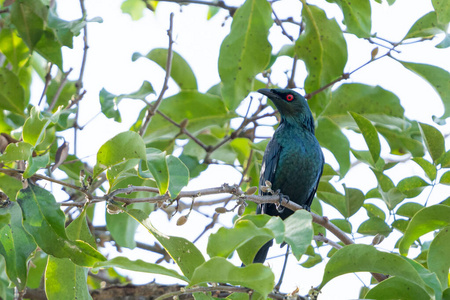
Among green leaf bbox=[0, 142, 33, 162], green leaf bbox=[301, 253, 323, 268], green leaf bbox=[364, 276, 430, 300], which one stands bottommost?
green leaf bbox=[301, 253, 323, 268]

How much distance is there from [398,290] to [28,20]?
3208 mm

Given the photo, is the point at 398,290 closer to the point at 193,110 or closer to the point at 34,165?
the point at 34,165

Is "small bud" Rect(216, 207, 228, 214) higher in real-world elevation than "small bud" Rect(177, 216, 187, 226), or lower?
higher

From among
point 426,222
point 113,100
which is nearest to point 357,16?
point 426,222

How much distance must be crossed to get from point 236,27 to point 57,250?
203cm

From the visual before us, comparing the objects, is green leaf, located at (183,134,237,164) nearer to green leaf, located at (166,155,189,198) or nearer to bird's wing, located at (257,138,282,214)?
bird's wing, located at (257,138,282,214)

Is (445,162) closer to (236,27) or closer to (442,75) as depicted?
(442,75)

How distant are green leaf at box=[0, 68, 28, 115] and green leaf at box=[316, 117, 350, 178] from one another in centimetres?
231

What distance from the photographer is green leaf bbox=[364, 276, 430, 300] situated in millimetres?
2678

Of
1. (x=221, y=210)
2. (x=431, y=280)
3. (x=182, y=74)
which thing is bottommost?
(x=431, y=280)

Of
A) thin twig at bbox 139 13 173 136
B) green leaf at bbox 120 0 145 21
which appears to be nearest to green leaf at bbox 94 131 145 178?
thin twig at bbox 139 13 173 136

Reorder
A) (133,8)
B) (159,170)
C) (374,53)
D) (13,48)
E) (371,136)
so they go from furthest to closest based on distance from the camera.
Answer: (133,8) → (13,48) → (374,53) → (371,136) → (159,170)

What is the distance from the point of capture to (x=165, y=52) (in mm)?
4750

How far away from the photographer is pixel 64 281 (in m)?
3.03
